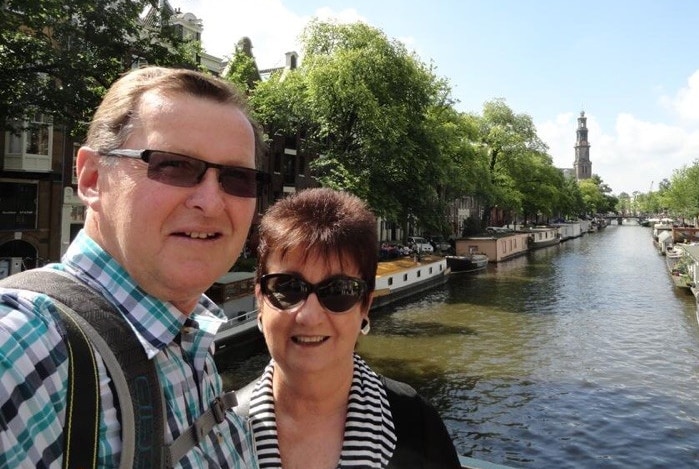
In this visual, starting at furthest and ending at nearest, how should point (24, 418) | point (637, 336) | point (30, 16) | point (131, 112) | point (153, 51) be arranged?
point (637, 336) < point (153, 51) < point (30, 16) < point (131, 112) < point (24, 418)

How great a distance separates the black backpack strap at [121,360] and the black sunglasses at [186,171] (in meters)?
0.35

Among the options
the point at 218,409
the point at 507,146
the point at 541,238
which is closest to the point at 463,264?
the point at 507,146

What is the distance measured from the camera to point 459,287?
99.6 feet

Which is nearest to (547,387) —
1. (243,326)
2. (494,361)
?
(494,361)

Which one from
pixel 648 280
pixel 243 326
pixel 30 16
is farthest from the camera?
pixel 648 280

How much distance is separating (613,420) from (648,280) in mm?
25130

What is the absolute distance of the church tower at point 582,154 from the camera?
171 meters

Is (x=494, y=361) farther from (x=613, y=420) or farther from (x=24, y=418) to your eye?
(x=24, y=418)

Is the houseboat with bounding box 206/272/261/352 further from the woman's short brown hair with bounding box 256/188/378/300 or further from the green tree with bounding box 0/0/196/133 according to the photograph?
the woman's short brown hair with bounding box 256/188/378/300

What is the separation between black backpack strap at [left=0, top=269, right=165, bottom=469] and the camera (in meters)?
1.04

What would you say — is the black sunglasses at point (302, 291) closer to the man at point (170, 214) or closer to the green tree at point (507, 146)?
the man at point (170, 214)

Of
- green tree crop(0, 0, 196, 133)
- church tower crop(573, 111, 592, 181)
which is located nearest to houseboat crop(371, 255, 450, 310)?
green tree crop(0, 0, 196, 133)

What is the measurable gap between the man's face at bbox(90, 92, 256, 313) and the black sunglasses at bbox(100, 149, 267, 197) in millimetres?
14

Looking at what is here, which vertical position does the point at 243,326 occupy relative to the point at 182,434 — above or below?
below
